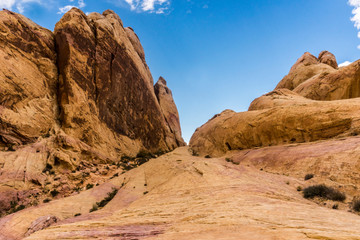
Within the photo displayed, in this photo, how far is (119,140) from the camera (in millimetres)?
29188

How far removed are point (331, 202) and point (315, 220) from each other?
197 inches

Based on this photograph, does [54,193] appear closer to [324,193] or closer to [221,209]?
[221,209]

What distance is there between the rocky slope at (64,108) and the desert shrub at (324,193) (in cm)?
1730

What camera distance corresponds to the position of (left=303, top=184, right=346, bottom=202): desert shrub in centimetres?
830

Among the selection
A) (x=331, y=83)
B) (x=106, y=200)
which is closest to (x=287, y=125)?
(x=331, y=83)

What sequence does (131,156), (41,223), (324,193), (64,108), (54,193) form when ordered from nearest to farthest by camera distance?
(324,193), (41,223), (54,193), (64,108), (131,156)

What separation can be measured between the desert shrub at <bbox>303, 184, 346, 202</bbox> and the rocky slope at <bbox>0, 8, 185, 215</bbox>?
56.7 ft

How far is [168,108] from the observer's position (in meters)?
59.2

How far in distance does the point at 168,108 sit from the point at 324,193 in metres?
51.9

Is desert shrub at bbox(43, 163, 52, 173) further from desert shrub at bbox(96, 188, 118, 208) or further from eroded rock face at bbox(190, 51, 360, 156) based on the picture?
eroded rock face at bbox(190, 51, 360, 156)

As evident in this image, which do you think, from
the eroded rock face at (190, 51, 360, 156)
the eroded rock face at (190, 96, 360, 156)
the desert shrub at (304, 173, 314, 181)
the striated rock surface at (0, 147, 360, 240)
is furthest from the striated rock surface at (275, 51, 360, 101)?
the desert shrub at (304, 173, 314, 181)

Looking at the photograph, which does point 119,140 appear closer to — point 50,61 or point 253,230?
point 50,61

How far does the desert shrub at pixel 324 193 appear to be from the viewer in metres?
8.30

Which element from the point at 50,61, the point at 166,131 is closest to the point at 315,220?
the point at 50,61
